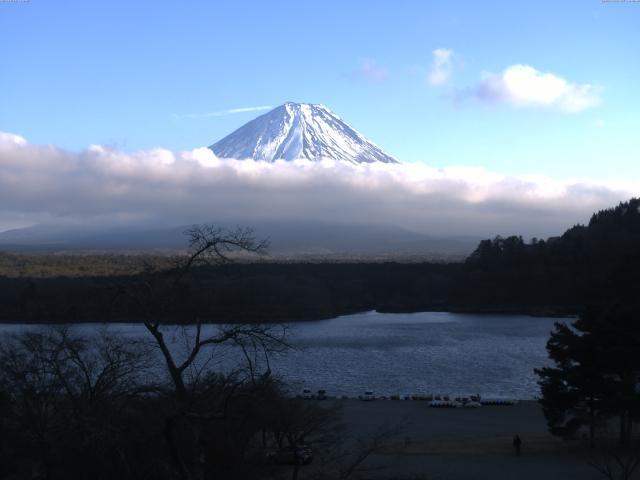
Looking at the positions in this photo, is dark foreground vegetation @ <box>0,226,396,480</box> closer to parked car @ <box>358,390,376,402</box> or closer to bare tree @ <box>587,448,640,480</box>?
bare tree @ <box>587,448,640,480</box>

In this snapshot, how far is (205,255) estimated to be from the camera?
12.6 feet

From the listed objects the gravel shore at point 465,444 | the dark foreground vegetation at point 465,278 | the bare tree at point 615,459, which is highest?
the dark foreground vegetation at point 465,278

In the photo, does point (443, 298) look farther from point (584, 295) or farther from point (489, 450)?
point (489, 450)

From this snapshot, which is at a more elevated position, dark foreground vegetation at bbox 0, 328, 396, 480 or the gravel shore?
dark foreground vegetation at bbox 0, 328, 396, 480

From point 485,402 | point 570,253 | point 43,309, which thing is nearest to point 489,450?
point 485,402

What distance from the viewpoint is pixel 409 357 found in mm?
22172

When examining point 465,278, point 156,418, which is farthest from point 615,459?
point 465,278

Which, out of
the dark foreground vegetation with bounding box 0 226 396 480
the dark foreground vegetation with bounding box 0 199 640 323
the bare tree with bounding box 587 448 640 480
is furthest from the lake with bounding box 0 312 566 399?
the dark foreground vegetation with bounding box 0 226 396 480

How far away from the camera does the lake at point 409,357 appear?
57.1ft

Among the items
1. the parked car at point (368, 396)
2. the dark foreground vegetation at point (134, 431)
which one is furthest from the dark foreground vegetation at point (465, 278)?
the dark foreground vegetation at point (134, 431)

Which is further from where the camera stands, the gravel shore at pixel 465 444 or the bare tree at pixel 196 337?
the gravel shore at pixel 465 444

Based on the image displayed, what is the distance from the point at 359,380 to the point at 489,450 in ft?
26.3

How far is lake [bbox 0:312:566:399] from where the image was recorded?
57.1ft

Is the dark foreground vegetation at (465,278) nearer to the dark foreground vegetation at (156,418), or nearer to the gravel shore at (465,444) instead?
the gravel shore at (465,444)
